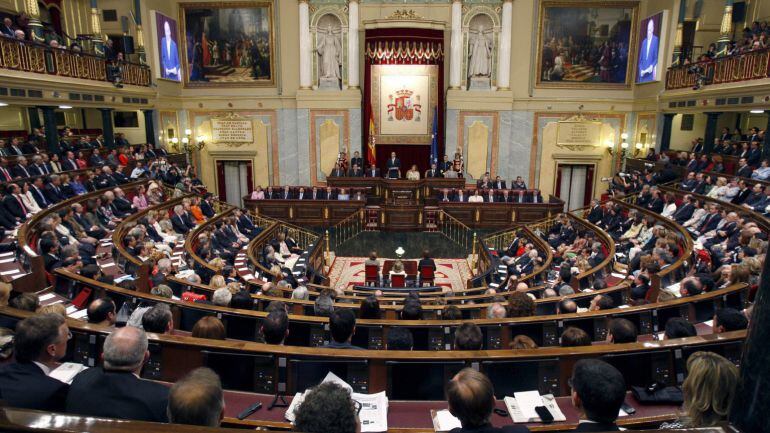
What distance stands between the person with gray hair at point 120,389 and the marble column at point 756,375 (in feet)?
8.04

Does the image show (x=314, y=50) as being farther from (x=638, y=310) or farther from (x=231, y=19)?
(x=638, y=310)

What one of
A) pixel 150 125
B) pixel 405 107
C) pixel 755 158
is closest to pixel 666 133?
pixel 755 158

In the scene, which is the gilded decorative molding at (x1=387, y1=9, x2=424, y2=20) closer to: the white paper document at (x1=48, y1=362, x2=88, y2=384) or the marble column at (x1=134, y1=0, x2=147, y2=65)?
the marble column at (x1=134, y1=0, x2=147, y2=65)

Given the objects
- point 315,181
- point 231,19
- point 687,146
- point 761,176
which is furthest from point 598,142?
point 231,19

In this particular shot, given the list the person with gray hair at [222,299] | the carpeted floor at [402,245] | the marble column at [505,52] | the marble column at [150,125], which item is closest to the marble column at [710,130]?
the marble column at [505,52]

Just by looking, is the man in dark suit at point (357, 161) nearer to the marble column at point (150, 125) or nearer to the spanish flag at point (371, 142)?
the spanish flag at point (371, 142)

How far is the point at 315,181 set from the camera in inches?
791

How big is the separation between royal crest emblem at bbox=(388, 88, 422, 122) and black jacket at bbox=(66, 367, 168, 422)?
17939 mm

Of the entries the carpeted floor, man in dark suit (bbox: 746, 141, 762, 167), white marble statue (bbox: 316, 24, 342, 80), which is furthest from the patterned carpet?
white marble statue (bbox: 316, 24, 342, 80)

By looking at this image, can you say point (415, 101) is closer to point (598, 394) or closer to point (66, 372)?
point (66, 372)

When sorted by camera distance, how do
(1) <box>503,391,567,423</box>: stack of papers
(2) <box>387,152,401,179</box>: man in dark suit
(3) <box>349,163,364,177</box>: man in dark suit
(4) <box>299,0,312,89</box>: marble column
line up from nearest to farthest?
(1) <box>503,391,567,423</box>: stack of papers
(2) <box>387,152,401,179</box>: man in dark suit
(3) <box>349,163,364,177</box>: man in dark suit
(4) <box>299,0,312,89</box>: marble column

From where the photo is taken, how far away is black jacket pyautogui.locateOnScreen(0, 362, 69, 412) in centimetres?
240

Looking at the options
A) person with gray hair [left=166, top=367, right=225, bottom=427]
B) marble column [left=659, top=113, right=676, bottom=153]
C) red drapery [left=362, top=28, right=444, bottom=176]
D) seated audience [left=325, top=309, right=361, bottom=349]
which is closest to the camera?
person with gray hair [left=166, top=367, right=225, bottom=427]

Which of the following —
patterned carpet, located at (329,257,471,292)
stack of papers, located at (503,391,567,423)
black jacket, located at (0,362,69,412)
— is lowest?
patterned carpet, located at (329,257,471,292)
